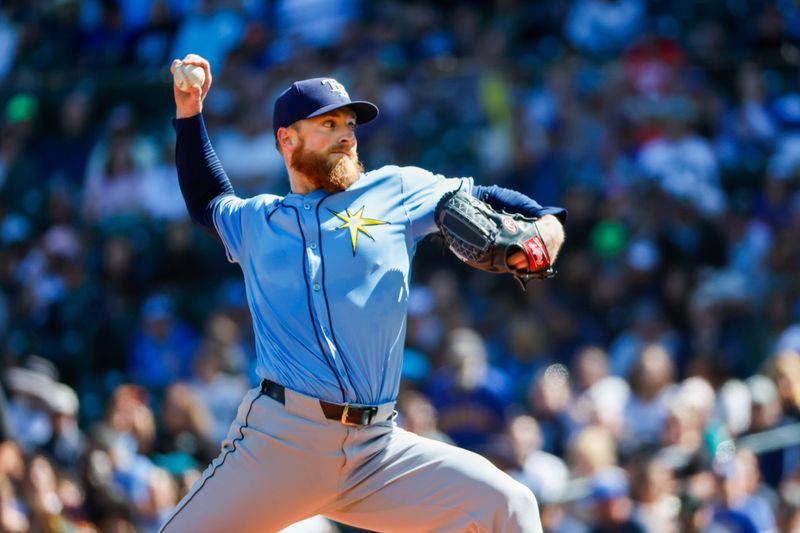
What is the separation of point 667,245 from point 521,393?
63.0 inches

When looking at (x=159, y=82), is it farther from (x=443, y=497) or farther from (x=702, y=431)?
(x=443, y=497)

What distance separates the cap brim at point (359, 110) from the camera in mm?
4262

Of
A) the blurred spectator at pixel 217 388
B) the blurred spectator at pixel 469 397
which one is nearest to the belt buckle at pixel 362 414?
the blurred spectator at pixel 469 397

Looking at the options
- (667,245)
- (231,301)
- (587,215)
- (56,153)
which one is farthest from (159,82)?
(667,245)

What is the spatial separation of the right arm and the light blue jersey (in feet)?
0.87

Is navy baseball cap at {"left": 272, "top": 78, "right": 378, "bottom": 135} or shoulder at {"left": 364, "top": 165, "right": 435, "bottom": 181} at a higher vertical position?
navy baseball cap at {"left": 272, "top": 78, "right": 378, "bottom": 135}

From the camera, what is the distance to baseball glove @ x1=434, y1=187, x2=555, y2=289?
3938mm

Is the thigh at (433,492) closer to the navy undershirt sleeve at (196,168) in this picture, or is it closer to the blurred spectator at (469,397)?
the navy undershirt sleeve at (196,168)

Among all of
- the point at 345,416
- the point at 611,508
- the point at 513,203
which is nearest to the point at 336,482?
the point at 345,416

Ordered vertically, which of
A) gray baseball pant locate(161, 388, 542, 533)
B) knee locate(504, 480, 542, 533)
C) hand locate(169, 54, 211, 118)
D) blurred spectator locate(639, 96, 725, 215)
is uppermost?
hand locate(169, 54, 211, 118)

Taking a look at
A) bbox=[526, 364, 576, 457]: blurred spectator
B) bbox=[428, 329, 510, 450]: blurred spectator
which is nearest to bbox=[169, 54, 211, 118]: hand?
bbox=[428, 329, 510, 450]: blurred spectator

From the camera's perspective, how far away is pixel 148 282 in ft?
32.9

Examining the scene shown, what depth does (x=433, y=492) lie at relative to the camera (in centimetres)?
414

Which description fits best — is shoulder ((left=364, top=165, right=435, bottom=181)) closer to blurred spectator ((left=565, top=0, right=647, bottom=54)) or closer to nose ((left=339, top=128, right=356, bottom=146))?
nose ((left=339, top=128, right=356, bottom=146))
